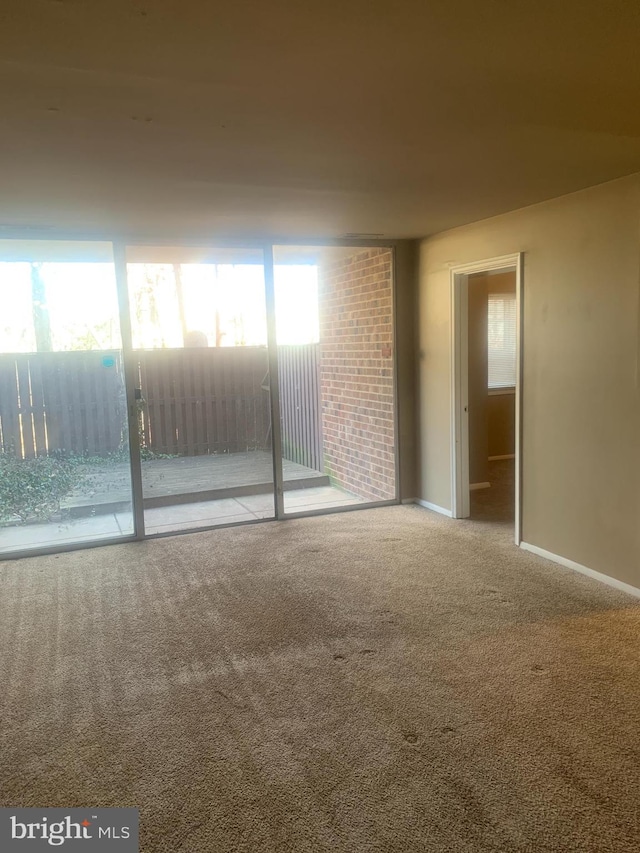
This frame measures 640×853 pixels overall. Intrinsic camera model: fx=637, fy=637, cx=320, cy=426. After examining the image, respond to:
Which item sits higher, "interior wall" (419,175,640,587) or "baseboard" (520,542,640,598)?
"interior wall" (419,175,640,587)

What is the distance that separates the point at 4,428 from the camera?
15.2 ft

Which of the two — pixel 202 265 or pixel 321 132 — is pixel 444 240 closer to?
pixel 202 265

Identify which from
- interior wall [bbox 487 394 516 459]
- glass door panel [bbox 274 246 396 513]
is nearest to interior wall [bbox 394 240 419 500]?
glass door panel [bbox 274 246 396 513]

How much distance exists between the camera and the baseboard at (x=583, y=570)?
3707 millimetres

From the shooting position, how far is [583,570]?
4035mm

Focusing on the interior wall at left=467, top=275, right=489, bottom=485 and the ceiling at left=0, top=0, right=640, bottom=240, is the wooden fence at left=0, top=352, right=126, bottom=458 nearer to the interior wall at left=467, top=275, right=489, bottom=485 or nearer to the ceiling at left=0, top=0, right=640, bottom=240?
the ceiling at left=0, top=0, right=640, bottom=240

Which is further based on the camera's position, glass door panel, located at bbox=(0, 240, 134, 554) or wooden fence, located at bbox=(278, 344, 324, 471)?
wooden fence, located at bbox=(278, 344, 324, 471)

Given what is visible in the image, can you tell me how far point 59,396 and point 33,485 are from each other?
2.28ft

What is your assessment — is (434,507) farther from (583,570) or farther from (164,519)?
(164,519)

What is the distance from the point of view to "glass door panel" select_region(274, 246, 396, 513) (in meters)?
5.79

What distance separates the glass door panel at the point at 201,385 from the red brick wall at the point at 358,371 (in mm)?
1137

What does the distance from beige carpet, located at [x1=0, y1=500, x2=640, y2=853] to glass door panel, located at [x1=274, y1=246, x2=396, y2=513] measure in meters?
1.69

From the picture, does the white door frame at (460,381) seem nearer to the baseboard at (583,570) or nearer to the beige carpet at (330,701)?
the baseboard at (583,570)

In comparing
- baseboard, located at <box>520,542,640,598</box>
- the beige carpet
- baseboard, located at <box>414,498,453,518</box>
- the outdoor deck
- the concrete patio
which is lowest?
the beige carpet
